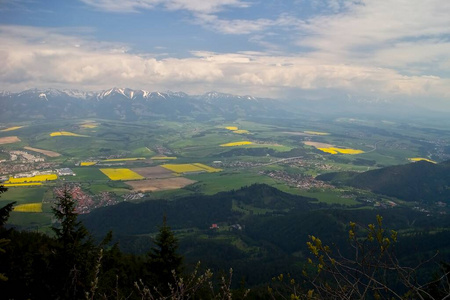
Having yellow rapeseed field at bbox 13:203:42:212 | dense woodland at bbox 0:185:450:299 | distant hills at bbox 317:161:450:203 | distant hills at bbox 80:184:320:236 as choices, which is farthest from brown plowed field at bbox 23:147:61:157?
distant hills at bbox 317:161:450:203

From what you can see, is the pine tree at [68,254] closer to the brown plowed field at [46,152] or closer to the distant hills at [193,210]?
the distant hills at [193,210]

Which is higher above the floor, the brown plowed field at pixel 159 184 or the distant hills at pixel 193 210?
the brown plowed field at pixel 159 184

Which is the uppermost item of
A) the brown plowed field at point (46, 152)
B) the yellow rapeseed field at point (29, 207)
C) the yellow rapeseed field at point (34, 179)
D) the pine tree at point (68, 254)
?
the pine tree at point (68, 254)

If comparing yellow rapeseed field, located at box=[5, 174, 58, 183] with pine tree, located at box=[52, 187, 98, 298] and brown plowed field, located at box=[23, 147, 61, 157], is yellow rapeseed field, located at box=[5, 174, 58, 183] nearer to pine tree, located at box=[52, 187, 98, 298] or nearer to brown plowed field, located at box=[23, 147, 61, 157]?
brown plowed field, located at box=[23, 147, 61, 157]

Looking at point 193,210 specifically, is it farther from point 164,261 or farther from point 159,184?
point 164,261

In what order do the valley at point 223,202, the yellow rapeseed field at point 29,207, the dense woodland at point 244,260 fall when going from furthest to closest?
the yellow rapeseed field at point 29,207 < the valley at point 223,202 < the dense woodland at point 244,260

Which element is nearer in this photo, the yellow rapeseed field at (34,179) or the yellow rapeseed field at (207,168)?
the yellow rapeseed field at (34,179)

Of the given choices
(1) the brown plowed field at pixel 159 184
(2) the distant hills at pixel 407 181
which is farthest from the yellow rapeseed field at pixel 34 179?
(2) the distant hills at pixel 407 181
